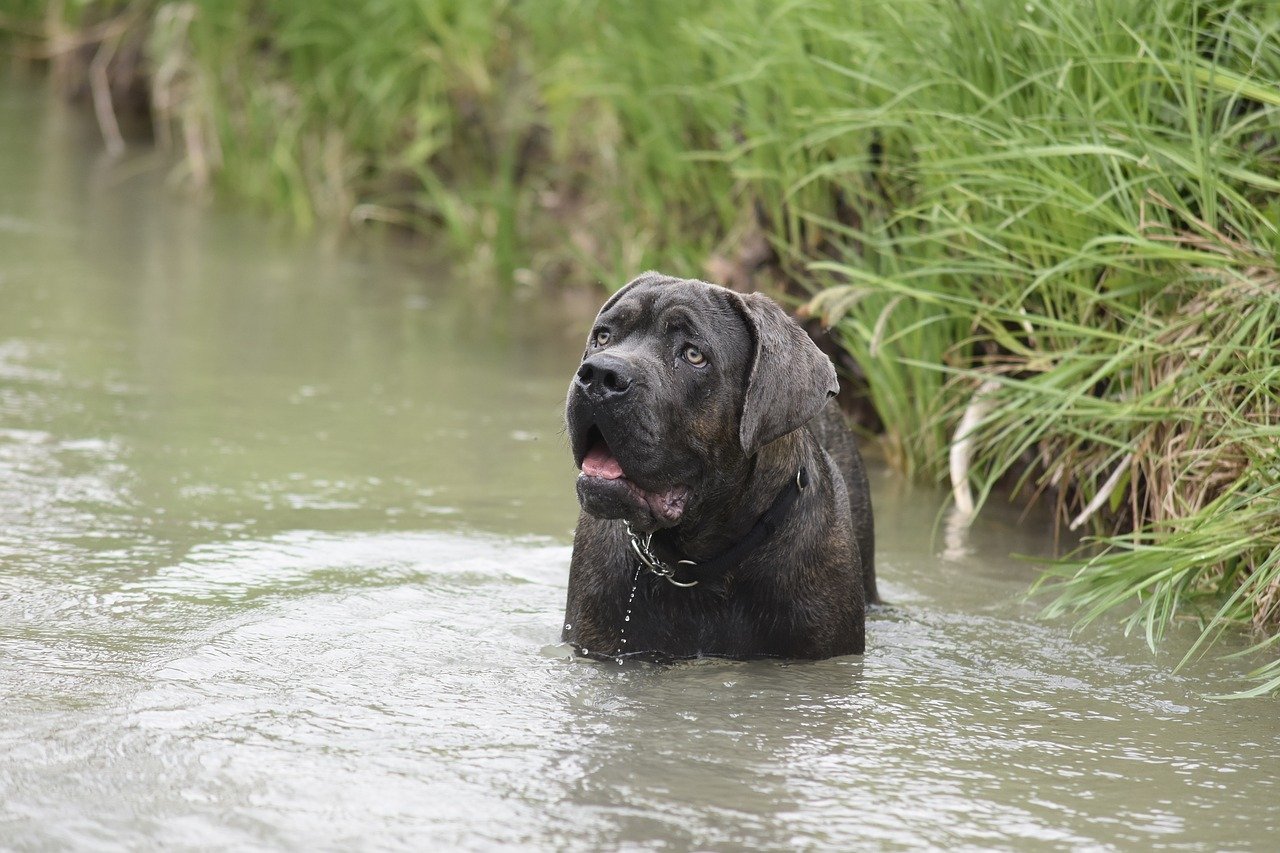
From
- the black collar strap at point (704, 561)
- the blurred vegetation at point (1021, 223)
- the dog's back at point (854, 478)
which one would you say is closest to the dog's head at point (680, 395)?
the black collar strap at point (704, 561)

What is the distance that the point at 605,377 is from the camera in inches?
158

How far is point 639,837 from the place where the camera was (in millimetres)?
3230

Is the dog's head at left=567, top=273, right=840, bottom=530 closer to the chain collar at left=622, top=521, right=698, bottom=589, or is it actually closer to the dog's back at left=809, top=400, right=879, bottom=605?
the chain collar at left=622, top=521, right=698, bottom=589

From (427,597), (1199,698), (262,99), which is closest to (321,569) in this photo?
(427,597)

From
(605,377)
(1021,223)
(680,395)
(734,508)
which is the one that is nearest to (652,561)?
(734,508)

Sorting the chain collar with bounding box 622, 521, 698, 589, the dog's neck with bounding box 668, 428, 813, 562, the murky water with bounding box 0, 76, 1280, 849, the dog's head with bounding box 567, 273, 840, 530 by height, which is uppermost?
the dog's head with bounding box 567, 273, 840, 530

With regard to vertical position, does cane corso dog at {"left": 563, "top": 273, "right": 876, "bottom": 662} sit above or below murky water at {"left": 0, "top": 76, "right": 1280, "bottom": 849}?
above

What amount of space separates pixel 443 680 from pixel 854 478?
159 centimetres

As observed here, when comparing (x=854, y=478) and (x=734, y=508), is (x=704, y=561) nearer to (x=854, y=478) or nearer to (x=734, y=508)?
(x=734, y=508)

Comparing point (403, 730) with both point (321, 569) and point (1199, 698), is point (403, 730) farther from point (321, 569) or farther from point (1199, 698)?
point (1199, 698)

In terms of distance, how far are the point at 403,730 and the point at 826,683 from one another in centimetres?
112

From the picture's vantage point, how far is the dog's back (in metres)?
5.04

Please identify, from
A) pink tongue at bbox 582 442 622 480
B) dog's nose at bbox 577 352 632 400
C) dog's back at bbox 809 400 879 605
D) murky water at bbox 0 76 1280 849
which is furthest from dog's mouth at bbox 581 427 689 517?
dog's back at bbox 809 400 879 605

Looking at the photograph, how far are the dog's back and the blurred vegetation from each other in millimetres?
413
